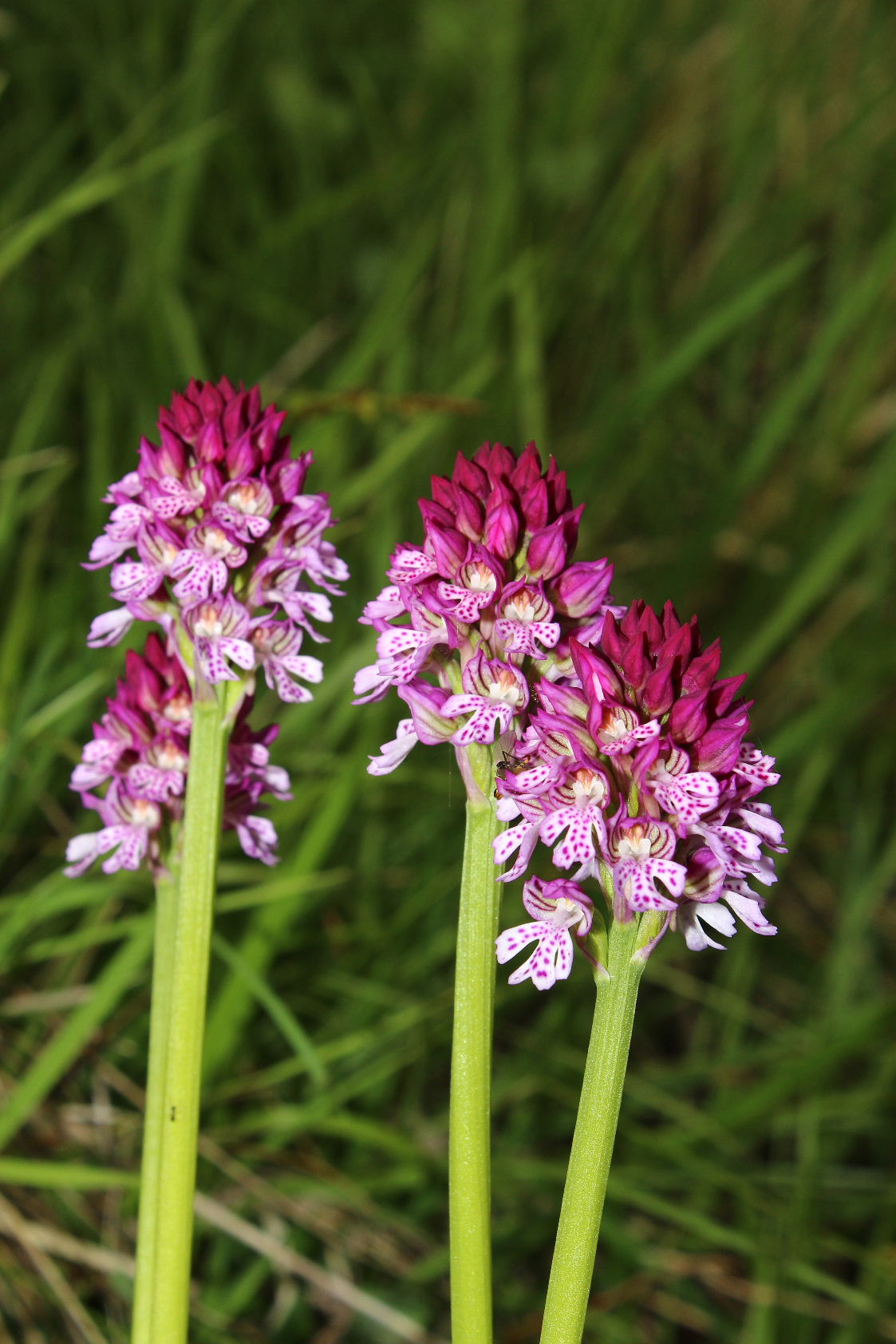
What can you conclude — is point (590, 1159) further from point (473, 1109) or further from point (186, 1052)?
point (186, 1052)

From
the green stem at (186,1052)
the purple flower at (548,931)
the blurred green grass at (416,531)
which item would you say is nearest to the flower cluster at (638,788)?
the purple flower at (548,931)

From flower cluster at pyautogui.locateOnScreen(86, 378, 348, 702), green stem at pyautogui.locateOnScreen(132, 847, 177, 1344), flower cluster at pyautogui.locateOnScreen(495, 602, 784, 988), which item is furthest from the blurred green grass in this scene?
flower cluster at pyautogui.locateOnScreen(495, 602, 784, 988)

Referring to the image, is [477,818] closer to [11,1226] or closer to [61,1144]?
[11,1226]

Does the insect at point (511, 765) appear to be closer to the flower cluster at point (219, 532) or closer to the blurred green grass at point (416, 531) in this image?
the flower cluster at point (219, 532)

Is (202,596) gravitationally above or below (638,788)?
above

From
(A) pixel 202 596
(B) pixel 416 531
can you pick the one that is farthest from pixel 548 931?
(B) pixel 416 531
